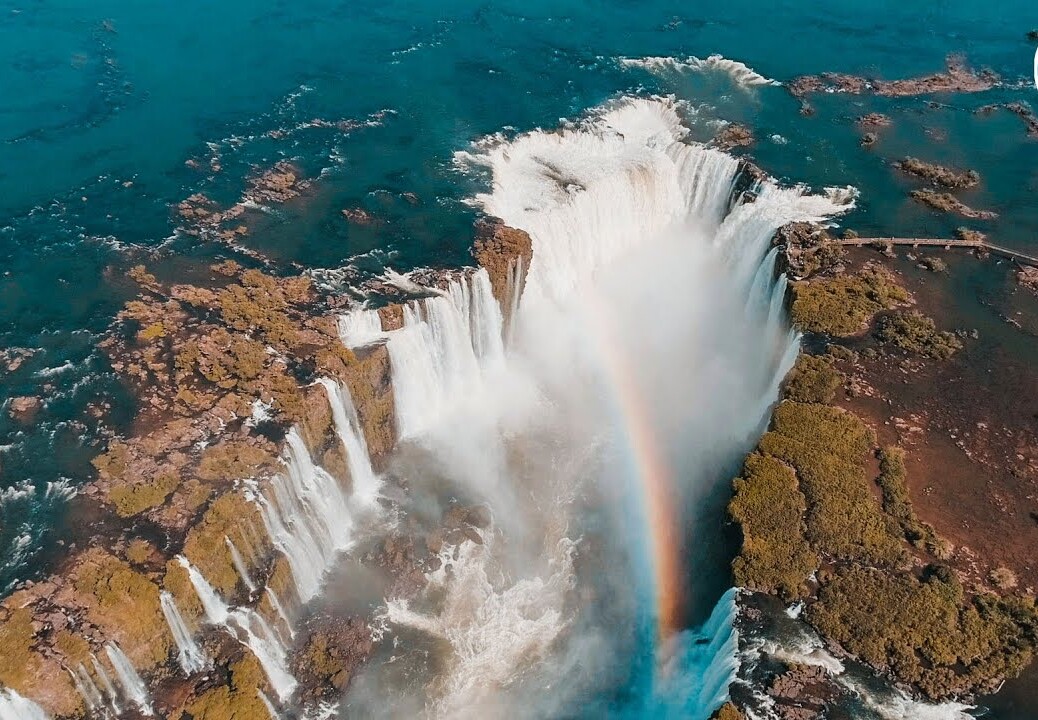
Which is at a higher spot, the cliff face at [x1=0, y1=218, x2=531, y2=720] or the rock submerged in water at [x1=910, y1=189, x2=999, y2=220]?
the rock submerged in water at [x1=910, y1=189, x2=999, y2=220]

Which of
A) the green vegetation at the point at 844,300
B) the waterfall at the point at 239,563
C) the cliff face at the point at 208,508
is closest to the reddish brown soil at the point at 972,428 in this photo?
the green vegetation at the point at 844,300

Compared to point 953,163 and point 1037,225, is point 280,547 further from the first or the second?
point 953,163

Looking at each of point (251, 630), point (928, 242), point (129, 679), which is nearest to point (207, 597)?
point (251, 630)

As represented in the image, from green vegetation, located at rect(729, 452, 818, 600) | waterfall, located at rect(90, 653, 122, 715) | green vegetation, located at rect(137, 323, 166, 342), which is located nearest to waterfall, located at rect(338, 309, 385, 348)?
green vegetation, located at rect(137, 323, 166, 342)

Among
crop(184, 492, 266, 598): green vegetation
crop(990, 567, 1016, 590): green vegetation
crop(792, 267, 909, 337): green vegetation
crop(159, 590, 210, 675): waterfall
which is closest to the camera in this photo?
crop(990, 567, 1016, 590): green vegetation

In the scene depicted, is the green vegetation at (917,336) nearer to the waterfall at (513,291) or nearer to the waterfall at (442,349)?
the waterfall at (513,291)

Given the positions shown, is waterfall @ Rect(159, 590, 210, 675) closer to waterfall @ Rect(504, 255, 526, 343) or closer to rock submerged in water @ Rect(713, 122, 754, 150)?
waterfall @ Rect(504, 255, 526, 343)

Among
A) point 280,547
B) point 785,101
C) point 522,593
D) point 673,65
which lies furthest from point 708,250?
point 280,547

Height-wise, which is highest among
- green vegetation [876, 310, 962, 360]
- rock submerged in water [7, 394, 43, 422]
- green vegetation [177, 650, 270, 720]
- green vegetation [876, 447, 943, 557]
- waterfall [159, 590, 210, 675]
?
rock submerged in water [7, 394, 43, 422]
